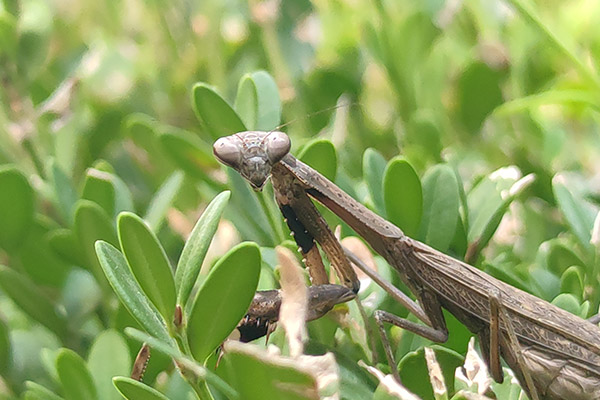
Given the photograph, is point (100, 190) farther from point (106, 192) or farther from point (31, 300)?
point (31, 300)

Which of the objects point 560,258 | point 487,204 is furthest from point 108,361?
point 560,258

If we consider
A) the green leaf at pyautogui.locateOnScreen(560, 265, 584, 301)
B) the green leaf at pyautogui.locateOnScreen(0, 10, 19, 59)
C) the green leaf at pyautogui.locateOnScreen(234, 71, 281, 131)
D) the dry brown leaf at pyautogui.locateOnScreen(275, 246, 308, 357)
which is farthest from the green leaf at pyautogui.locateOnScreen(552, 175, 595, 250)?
the green leaf at pyautogui.locateOnScreen(0, 10, 19, 59)

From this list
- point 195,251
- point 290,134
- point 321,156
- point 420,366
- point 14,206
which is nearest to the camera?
point 195,251

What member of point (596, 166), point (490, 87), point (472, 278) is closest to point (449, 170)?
point (472, 278)

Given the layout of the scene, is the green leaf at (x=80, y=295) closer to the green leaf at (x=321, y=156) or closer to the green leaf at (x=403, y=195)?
the green leaf at (x=321, y=156)

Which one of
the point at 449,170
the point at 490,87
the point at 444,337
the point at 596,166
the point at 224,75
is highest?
the point at 224,75

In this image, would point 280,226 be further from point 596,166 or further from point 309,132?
point 596,166

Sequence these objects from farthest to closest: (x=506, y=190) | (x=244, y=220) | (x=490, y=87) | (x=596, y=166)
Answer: (x=596, y=166) < (x=490, y=87) < (x=244, y=220) < (x=506, y=190)
